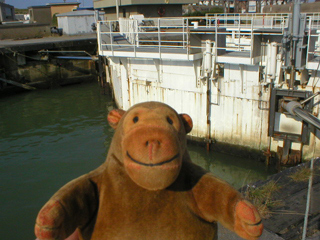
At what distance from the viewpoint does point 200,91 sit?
11.1 m

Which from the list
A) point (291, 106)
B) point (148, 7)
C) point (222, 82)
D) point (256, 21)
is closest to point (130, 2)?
point (148, 7)

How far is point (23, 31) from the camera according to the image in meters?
27.5

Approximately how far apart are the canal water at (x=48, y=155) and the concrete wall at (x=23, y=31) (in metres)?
10.6

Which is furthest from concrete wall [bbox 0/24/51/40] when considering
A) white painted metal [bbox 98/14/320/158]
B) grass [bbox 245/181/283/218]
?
grass [bbox 245/181/283/218]

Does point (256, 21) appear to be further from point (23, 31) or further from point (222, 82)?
point (23, 31)

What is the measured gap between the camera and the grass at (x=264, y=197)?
199 inches

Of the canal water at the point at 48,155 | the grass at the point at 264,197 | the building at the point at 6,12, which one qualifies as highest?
the building at the point at 6,12

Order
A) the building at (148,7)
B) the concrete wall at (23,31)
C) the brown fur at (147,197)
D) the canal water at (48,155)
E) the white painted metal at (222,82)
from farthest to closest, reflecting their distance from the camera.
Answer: the concrete wall at (23,31) < the building at (148,7) < the white painted metal at (222,82) < the canal water at (48,155) < the brown fur at (147,197)

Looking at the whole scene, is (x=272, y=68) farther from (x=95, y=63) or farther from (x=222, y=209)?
(x=95, y=63)

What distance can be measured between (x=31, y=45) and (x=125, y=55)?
11.6m

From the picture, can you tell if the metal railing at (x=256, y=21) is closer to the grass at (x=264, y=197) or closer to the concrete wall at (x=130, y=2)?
the grass at (x=264, y=197)

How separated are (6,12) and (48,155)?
3898cm

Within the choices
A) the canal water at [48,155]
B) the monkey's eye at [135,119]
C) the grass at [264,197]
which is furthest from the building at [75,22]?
the monkey's eye at [135,119]

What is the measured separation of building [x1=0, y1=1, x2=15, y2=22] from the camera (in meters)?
41.8
